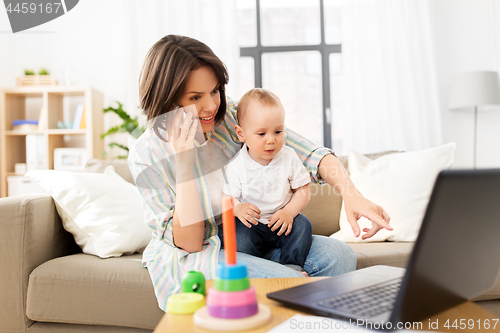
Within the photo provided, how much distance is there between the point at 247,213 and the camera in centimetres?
113

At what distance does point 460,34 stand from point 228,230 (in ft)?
12.3

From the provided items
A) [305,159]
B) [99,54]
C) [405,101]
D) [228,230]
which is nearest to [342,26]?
[405,101]

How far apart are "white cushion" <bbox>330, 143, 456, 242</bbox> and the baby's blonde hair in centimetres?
86

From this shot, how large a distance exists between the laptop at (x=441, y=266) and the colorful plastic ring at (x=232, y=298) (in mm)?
109

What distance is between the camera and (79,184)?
5.31 ft

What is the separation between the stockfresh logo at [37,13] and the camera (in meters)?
3.69

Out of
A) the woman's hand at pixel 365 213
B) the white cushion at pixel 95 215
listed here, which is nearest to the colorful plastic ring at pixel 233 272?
the woman's hand at pixel 365 213

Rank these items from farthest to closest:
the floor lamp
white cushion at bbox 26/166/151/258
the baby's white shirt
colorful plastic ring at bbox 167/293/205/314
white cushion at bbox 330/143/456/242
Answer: the floor lamp → white cushion at bbox 330/143/456/242 → white cushion at bbox 26/166/151/258 → the baby's white shirt → colorful plastic ring at bbox 167/293/205/314

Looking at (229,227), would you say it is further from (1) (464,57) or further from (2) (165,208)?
(1) (464,57)

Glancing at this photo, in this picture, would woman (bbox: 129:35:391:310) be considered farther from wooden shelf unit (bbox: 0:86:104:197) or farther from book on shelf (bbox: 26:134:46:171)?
book on shelf (bbox: 26:134:46:171)

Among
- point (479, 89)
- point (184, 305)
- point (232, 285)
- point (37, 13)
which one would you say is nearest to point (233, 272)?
point (232, 285)

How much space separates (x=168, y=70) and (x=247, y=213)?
483 millimetres

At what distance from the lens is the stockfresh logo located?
369cm

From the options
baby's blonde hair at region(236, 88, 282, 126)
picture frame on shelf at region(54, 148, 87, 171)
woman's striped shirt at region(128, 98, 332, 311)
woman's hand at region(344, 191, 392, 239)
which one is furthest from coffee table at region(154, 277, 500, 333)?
picture frame on shelf at region(54, 148, 87, 171)
